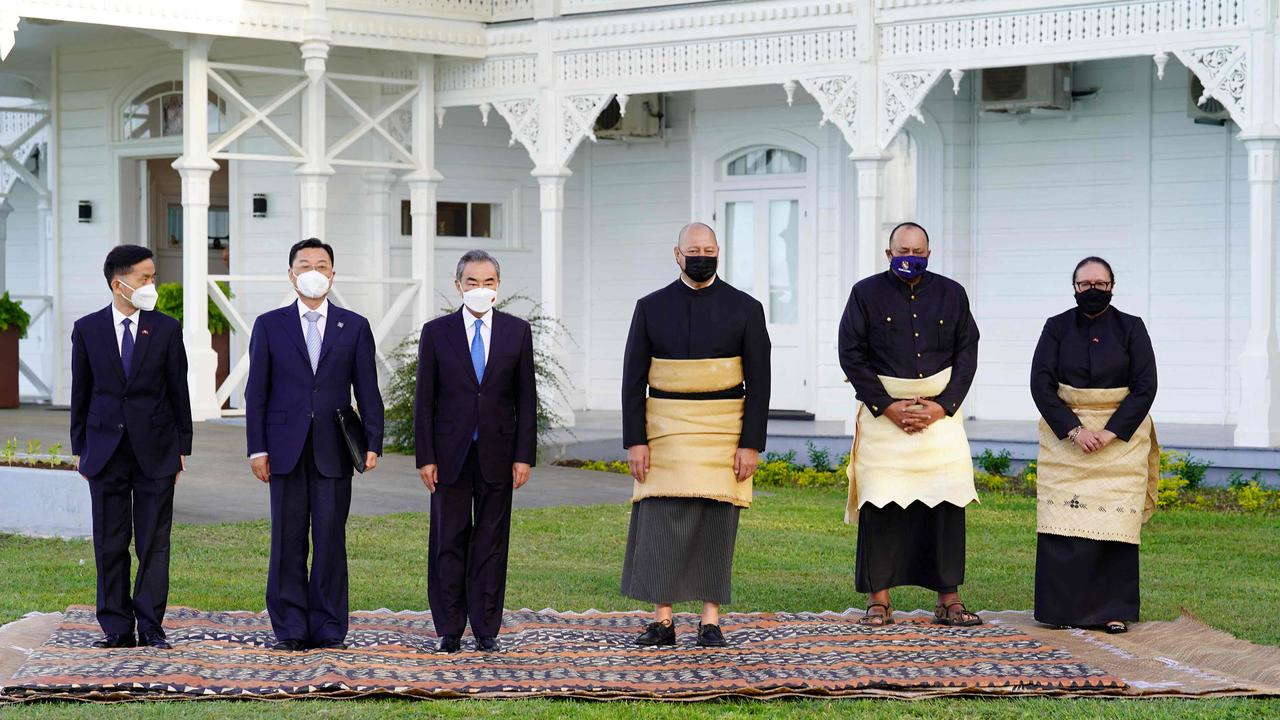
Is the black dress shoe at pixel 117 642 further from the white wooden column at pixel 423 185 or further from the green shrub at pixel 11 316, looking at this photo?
the green shrub at pixel 11 316

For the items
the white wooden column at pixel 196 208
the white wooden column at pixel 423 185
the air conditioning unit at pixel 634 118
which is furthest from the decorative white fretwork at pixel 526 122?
the white wooden column at pixel 196 208

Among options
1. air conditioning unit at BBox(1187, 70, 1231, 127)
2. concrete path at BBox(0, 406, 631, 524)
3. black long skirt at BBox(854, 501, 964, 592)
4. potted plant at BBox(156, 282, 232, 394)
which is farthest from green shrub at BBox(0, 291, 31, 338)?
black long skirt at BBox(854, 501, 964, 592)

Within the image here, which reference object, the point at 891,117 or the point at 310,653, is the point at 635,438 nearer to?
the point at 310,653

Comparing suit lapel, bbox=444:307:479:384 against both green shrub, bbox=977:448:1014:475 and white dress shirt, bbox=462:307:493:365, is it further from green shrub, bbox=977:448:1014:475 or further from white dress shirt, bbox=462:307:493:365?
green shrub, bbox=977:448:1014:475

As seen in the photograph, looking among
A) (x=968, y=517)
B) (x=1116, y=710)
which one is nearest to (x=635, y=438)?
(x=1116, y=710)

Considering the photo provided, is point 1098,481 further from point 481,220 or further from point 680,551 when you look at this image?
point 481,220

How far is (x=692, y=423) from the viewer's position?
7633 millimetres

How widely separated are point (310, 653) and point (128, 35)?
11787 mm

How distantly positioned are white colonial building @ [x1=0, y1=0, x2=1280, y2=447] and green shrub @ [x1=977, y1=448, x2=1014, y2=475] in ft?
5.89

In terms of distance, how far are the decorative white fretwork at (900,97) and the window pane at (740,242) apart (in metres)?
3.14

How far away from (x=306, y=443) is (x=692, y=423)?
159 centimetres

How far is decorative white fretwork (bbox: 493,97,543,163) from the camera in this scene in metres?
17.0

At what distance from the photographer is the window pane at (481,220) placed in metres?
18.8

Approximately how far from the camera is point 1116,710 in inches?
251
